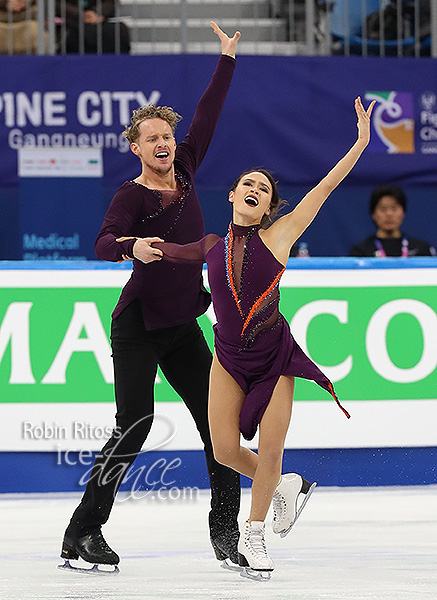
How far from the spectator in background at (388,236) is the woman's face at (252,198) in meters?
2.98

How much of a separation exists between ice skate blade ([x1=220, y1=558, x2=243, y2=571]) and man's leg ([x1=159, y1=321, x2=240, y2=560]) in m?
0.02

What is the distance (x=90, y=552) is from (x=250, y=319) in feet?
3.24

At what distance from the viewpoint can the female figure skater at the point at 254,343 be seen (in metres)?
3.60

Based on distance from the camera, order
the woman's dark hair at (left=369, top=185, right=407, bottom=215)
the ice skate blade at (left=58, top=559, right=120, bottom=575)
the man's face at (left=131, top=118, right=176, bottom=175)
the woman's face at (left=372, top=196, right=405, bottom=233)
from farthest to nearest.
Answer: the woman's dark hair at (left=369, top=185, right=407, bottom=215)
the woman's face at (left=372, top=196, right=405, bottom=233)
the man's face at (left=131, top=118, right=176, bottom=175)
the ice skate blade at (left=58, top=559, right=120, bottom=575)

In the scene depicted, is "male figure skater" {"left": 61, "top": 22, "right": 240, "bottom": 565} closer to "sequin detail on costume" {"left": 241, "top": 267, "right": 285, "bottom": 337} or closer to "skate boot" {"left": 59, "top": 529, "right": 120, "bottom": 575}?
"skate boot" {"left": 59, "top": 529, "right": 120, "bottom": 575}

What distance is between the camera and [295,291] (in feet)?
18.0

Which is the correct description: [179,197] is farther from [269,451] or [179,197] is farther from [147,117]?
[269,451]

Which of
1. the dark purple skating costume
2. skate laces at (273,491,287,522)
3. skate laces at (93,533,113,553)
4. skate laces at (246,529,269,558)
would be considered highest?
the dark purple skating costume

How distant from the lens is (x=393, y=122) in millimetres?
7949

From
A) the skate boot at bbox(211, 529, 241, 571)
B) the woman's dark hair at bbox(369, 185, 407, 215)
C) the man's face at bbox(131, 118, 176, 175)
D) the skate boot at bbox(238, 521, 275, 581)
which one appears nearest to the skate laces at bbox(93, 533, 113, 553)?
the skate boot at bbox(211, 529, 241, 571)

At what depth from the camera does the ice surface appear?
11.2 feet

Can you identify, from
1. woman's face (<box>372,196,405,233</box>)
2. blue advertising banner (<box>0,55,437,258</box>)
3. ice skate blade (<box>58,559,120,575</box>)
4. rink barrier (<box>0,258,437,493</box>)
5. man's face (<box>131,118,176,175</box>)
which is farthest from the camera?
blue advertising banner (<box>0,55,437,258</box>)

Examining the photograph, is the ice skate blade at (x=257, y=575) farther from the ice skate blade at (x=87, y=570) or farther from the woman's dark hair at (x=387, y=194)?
the woman's dark hair at (x=387, y=194)

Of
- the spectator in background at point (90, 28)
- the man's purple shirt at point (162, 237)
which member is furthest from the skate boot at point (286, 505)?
the spectator in background at point (90, 28)
